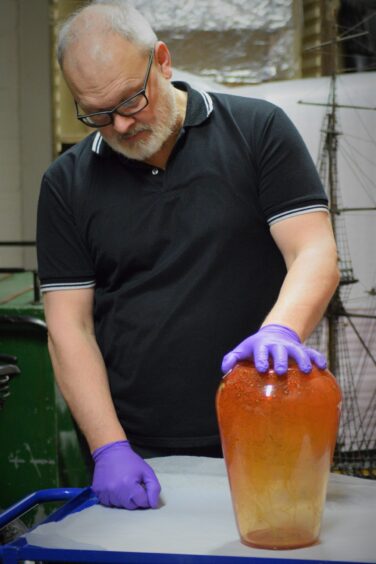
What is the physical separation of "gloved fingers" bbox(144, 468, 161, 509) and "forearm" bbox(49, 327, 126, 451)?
0.63 feet

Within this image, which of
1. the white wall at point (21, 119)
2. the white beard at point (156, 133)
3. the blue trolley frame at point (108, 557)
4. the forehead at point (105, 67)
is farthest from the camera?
the white wall at point (21, 119)

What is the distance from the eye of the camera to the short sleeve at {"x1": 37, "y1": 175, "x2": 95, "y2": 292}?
5.77 feet

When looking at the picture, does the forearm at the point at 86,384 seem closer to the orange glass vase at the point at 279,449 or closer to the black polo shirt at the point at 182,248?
the black polo shirt at the point at 182,248

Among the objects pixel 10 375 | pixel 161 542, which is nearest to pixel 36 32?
pixel 10 375

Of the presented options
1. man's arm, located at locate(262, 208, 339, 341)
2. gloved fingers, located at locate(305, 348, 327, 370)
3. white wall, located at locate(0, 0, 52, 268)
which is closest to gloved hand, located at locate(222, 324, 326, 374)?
gloved fingers, located at locate(305, 348, 327, 370)

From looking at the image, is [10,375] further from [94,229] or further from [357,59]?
[357,59]

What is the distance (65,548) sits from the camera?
1.08m

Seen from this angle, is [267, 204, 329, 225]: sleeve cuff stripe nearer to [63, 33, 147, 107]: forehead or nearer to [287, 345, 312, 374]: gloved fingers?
[63, 33, 147, 107]: forehead

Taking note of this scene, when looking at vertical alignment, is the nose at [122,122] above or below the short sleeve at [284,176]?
above

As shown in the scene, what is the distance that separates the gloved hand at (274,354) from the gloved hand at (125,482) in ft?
0.91

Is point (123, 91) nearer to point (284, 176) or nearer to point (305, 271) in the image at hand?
point (284, 176)

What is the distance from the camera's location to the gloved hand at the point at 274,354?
43.9 inches

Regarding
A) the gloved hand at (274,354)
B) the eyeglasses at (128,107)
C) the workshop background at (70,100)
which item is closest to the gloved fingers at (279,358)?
the gloved hand at (274,354)

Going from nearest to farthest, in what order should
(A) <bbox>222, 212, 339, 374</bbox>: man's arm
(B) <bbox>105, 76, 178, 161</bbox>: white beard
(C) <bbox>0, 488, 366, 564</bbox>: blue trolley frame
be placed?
(C) <bbox>0, 488, 366, 564</bbox>: blue trolley frame
(A) <bbox>222, 212, 339, 374</bbox>: man's arm
(B) <bbox>105, 76, 178, 161</bbox>: white beard
